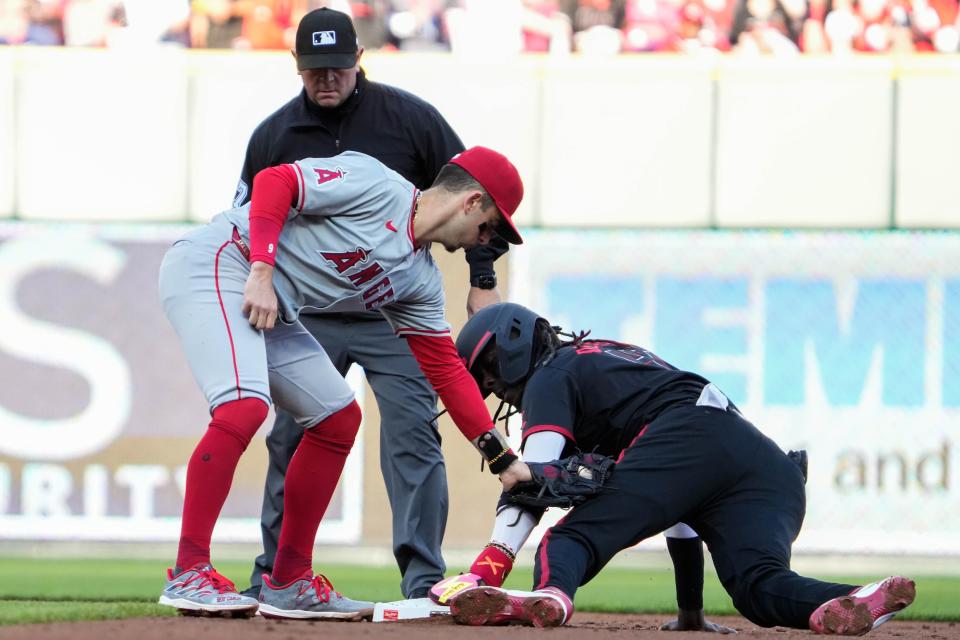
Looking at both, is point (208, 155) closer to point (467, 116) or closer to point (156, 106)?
point (156, 106)

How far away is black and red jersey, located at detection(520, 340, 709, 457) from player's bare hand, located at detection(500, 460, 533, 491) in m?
0.13

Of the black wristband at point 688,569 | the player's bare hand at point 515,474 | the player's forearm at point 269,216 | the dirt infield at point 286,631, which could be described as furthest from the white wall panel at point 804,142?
the player's forearm at point 269,216

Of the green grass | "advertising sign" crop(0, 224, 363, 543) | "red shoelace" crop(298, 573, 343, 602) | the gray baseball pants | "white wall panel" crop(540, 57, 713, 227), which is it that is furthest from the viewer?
"white wall panel" crop(540, 57, 713, 227)

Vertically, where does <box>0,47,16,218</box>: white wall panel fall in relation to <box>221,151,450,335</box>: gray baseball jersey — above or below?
above

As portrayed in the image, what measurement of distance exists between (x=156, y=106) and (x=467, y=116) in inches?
89.1

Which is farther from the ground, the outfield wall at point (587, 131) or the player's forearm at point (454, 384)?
the outfield wall at point (587, 131)

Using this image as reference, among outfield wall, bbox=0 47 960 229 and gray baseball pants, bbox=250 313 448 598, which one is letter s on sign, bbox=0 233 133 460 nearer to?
outfield wall, bbox=0 47 960 229

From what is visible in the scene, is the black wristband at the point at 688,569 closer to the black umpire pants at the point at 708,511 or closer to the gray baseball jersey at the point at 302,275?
the black umpire pants at the point at 708,511

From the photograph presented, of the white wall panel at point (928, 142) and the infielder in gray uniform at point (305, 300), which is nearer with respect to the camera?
the infielder in gray uniform at point (305, 300)

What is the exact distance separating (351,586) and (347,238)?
3.53 m

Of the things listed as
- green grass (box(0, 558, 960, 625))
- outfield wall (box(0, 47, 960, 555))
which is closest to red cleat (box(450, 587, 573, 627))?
green grass (box(0, 558, 960, 625))

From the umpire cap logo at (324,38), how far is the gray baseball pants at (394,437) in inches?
39.4

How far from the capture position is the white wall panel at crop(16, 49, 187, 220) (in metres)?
10.2

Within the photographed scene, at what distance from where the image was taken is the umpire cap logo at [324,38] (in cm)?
501
